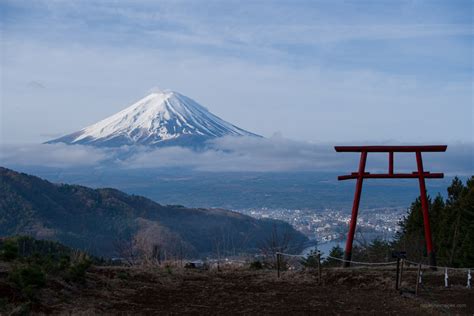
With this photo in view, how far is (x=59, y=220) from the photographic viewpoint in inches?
1800

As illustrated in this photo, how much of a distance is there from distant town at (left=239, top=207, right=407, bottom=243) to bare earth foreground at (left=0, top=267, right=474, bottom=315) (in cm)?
1944

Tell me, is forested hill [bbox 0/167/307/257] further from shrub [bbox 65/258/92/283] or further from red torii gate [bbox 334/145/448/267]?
shrub [bbox 65/258/92/283]

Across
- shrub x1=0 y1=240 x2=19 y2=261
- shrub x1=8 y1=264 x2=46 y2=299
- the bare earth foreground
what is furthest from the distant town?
shrub x1=8 y1=264 x2=46 y2=299

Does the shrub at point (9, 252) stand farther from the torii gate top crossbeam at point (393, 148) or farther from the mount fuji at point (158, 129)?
the mount fuji at point (158, 129)

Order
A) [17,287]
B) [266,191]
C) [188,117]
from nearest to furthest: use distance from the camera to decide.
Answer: [17,287], [266,191], [188,117]

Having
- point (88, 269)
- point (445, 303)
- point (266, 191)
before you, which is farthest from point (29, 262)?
point (266, 191)

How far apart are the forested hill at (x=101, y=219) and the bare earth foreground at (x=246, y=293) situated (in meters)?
23.0

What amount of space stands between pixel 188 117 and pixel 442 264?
110 meters

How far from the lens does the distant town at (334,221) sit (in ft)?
131

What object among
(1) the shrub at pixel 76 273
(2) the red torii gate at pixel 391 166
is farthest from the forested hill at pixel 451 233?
(1) the shrub at pixel 76 273

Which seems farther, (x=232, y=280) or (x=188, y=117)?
(x=188, y=117)

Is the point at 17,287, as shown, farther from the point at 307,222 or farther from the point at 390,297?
the point at 307,222

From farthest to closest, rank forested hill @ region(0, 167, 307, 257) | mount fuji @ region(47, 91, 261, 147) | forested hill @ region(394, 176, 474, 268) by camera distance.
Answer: mount fuji @ region(47, 91, 261, 147)
forested hill @ region(0, 167, 307, 257)
forested hill @ region(394, 176, 474, 268)

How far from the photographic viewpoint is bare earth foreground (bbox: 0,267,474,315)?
9.88 metres
